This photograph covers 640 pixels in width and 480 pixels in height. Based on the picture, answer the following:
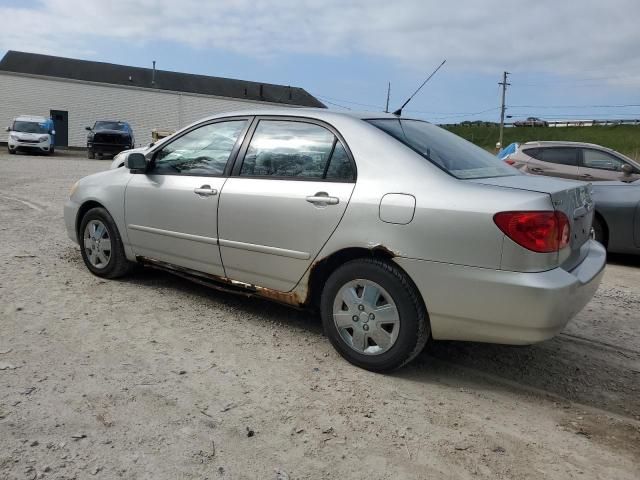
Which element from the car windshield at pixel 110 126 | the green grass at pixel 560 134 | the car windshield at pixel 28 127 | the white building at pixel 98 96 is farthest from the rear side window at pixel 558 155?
the green grass at pixel 560 134

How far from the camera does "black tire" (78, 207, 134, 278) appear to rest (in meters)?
4.97

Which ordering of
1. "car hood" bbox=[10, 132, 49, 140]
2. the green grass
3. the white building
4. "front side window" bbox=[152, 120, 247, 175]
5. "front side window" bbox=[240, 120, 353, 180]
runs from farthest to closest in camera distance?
the green grass, the white building, "car hood" bbox=[10, 132, 49, 140], "front side window" bbox=[152, 120, 247, 175], "front side window" bbox=[240, 120, 353, 180]

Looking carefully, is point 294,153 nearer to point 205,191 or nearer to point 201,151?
point 205,191

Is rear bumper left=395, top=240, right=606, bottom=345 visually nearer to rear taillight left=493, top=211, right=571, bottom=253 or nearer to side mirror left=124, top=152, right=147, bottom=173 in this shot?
rear taillight left=493, top=211, right=571, bottom=253

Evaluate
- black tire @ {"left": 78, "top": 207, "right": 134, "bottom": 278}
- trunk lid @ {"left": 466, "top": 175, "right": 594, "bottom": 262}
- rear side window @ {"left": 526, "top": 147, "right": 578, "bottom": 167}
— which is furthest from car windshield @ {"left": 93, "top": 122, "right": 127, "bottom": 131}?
trunk lid @ {"left": 466, "top": 175, "right": 594, "bottom": 262}

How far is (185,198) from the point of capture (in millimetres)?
4328

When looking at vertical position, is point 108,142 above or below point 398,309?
above

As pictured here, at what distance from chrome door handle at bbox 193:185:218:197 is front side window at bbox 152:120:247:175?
13 centimetres

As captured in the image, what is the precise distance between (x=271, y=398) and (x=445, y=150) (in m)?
1.94

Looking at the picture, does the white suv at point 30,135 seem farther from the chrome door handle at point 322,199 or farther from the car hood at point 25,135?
the chrome door handle at point 322,199

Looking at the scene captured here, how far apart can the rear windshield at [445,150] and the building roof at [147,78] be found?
140ft

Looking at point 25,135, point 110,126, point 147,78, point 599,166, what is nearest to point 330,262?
point 599,166

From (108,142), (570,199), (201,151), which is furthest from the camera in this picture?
(108,142)

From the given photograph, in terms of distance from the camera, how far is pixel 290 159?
388 centimetres
